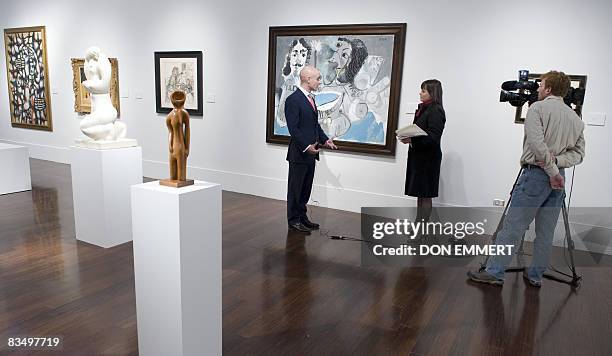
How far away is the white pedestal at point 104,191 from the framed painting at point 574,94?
352 centimetres

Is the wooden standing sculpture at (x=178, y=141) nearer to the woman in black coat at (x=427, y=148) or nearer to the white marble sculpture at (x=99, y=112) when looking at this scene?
the white marble sculpture at (x=99, y=112)

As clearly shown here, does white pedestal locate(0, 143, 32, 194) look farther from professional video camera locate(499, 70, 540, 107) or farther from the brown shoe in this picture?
professional video camera locate(499, 70, 540, 107)

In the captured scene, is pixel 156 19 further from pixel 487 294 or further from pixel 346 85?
pixel 487 294

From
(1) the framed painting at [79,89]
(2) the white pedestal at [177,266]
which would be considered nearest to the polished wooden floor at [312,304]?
(2) the white pedestal at [177,266]

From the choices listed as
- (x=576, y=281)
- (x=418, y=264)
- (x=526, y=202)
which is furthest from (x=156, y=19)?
(x=576, y=281)

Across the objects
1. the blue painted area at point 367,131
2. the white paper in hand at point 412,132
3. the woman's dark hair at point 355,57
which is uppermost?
the woman's dark hair at point 355,57

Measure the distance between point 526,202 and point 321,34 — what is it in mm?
3183

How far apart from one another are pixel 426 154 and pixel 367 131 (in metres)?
1.30

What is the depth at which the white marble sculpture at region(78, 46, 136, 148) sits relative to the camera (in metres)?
3.98

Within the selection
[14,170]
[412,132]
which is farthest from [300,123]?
[14,170]

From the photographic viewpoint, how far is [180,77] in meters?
6.66

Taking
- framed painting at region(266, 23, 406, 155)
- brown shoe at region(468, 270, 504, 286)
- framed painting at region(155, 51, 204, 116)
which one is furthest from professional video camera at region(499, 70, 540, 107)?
framed painting at region(155, 51, 204, 116)

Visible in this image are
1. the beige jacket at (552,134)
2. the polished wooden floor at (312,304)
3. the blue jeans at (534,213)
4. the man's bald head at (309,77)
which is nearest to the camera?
the polished wooden floor at (312,304)

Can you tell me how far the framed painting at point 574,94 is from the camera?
341cm
